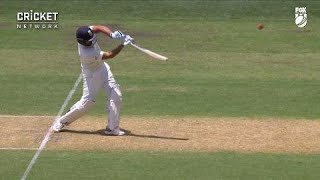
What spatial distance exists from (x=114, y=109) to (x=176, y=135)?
1.14 m

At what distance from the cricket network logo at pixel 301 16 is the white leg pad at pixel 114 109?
1258cm

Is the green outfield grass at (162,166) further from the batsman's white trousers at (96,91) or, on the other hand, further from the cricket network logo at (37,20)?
the cricket network logo at (37,20)

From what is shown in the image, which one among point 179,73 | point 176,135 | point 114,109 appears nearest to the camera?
point 114,109

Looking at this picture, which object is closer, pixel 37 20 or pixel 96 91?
pixel 96 91

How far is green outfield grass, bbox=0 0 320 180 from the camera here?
11.0 meters

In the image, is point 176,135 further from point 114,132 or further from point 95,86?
point 95,86

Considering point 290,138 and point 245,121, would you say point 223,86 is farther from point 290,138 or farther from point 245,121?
point 290,138

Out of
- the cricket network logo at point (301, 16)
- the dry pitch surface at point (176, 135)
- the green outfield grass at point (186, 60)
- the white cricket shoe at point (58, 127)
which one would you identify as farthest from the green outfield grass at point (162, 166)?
the cricket network logo at point (301, 16)

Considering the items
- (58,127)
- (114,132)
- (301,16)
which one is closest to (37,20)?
(301,16)

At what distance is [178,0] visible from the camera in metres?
26.7

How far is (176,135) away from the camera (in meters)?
12.7

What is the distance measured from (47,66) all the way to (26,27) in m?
5.36

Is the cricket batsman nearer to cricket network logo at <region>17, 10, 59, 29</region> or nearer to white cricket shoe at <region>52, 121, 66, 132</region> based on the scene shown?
white cricket shoe at <region>52, 121, 66, 132</region>

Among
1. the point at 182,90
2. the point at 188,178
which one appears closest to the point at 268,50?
the point at 182,90
